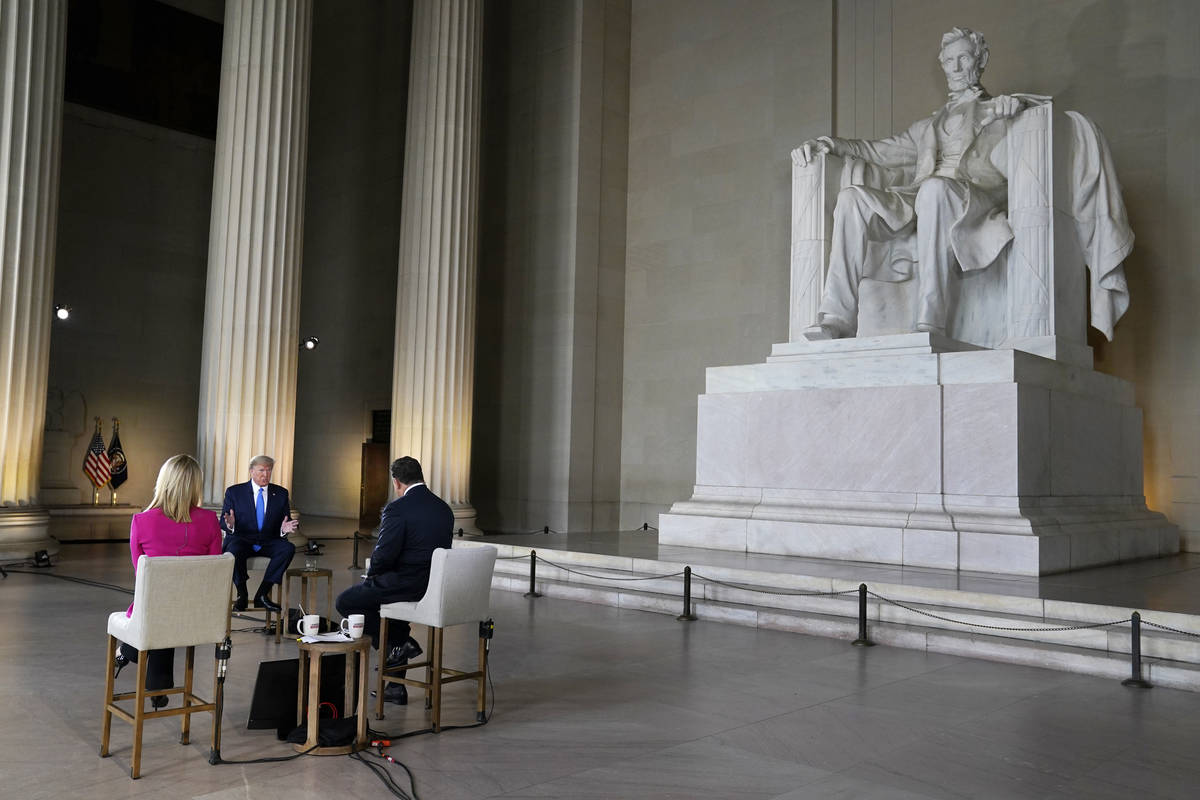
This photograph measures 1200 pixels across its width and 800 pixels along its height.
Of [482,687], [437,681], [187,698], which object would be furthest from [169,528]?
[482,687]

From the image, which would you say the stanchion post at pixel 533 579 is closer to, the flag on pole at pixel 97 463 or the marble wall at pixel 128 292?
the flag on pole at pixel 97 463

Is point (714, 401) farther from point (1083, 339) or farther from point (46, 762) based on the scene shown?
point (46, 762)

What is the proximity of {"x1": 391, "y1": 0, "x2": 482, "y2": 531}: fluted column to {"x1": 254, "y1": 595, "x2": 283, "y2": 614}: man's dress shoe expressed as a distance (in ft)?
20.7

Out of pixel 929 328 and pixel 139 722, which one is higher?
pixel 929 328

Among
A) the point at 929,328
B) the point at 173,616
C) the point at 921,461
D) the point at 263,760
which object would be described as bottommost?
the point at 263,760

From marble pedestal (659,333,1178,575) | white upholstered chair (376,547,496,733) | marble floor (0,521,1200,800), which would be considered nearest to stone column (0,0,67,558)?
marble floor (0,521,1200,800)

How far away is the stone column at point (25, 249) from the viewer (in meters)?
9.95

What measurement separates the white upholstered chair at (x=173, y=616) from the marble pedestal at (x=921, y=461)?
5.32 m

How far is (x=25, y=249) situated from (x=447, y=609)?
8.22 m

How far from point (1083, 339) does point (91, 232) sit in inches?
597

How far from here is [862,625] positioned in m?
6.16

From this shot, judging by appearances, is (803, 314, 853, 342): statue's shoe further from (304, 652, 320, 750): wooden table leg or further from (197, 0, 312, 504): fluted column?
(197, 0, 312, 504): fluted column

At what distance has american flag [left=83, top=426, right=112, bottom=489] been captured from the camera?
15102 millimetres

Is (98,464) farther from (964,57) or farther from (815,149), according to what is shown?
(964,57)
